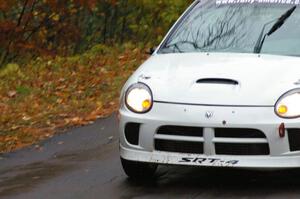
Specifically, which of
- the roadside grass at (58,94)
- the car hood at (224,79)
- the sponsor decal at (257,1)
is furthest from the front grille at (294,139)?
the roadside grass at (58,94)

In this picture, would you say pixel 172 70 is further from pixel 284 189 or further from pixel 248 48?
pixel 284 189

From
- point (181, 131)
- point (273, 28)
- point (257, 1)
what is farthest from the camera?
point (257, 1)

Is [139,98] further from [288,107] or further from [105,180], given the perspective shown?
[288,107]

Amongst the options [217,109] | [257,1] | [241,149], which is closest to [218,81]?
[217,109]

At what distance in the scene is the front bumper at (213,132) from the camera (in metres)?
5.81

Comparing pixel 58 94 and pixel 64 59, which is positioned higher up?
pixel 58 94

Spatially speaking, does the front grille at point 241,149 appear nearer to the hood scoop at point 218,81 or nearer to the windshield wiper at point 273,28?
the hood scoop at point 218,81

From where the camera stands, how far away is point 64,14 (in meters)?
20.3

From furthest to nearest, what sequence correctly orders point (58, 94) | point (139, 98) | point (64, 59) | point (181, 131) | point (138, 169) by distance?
1. point (64, 59)
2. point (58, 94)
3. point (138, 169)
4. point (139, 98)
5. point (181, 131)

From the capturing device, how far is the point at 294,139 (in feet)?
19.1

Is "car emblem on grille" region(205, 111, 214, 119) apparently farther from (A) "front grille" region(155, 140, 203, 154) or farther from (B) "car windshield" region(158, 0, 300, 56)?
(B) "car windshield" region(158, 0, 300, 56)

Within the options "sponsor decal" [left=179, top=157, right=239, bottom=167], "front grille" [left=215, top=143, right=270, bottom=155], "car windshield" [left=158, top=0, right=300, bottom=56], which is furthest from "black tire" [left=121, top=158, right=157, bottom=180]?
"car windshield" [left=158, top=0, right=300, bottom=56]

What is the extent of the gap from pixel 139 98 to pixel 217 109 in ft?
2.18

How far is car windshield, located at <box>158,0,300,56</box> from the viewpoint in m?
6.80
